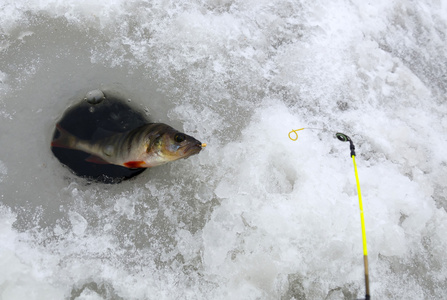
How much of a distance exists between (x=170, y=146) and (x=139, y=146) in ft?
0.88

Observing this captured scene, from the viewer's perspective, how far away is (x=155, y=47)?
10.8 ft

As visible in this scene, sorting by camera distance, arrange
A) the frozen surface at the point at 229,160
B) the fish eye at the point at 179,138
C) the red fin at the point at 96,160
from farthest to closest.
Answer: the red fin at the point at 96,160
the frozen surface at the point at 229,160
the fish eye at the point at 179,138

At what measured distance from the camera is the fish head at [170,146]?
8.30ft

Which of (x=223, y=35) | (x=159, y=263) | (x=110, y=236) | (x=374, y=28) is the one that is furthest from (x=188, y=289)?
(x=374, y=28)

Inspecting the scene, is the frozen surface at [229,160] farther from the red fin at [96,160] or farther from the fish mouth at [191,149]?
the fish mouth at [191,149]

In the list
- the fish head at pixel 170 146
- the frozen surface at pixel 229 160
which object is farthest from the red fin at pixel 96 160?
the fish head at pixel 170 146

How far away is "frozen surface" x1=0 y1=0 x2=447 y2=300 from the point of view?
8.63 ft

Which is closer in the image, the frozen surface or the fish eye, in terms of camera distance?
the fish eye

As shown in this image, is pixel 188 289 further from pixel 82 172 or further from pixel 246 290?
pixel 82 172

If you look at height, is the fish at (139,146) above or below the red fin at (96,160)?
above

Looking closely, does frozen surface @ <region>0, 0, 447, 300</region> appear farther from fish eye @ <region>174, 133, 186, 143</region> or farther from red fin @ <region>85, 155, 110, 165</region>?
fish eye @ <region>174, 133, 186, 143</region>

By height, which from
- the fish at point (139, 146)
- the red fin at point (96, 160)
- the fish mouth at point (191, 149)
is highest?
the fish mouth at point (191, 149)

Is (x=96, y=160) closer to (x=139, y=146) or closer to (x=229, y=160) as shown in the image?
(x=139, y=146)

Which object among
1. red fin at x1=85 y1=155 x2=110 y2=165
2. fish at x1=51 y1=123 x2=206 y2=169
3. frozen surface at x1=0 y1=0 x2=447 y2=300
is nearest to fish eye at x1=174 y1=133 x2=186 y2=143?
fish at x1=51 y1=123 x2=206 y2=169
